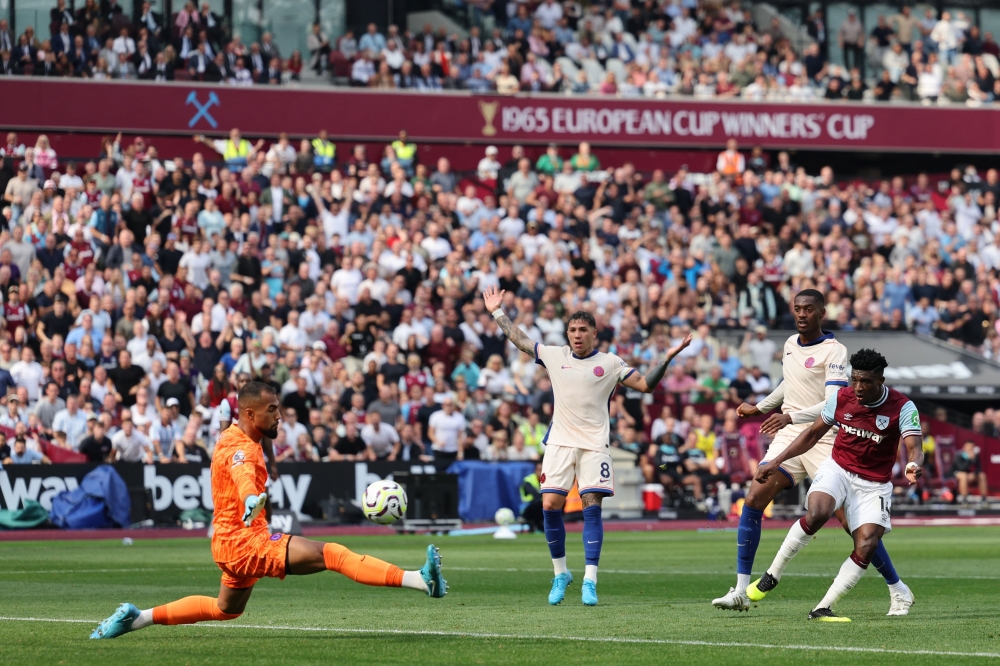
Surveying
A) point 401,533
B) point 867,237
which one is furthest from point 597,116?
point 401,533

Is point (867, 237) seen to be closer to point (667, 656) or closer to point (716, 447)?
point (716, 447)

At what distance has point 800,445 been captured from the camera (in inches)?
439

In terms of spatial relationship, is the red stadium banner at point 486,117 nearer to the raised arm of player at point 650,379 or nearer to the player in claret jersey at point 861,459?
the raised arm of player at point 650,379

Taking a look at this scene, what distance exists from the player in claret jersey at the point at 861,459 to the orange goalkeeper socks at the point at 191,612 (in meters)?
4.12

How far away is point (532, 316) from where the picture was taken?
29.2m

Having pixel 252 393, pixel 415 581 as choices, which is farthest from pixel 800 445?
pixel 252 393

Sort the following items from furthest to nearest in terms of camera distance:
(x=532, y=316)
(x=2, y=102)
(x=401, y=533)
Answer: (x=2, y=102) < (x=532, y=316) < (x=401, y=533)

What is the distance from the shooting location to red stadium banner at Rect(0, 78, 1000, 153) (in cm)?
3325

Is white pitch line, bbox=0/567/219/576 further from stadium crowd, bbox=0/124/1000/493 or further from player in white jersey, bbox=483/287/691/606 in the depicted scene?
stadium crowd, bbox=0/124/1000/493

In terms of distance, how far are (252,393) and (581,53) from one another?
29.9m

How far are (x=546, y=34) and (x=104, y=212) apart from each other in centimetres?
1350

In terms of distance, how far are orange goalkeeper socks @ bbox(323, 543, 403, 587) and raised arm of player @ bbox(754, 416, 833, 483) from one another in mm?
3632

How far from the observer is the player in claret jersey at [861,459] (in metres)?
10.6

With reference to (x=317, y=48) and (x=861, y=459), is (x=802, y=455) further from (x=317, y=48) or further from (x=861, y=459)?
(x=317, y=48)
